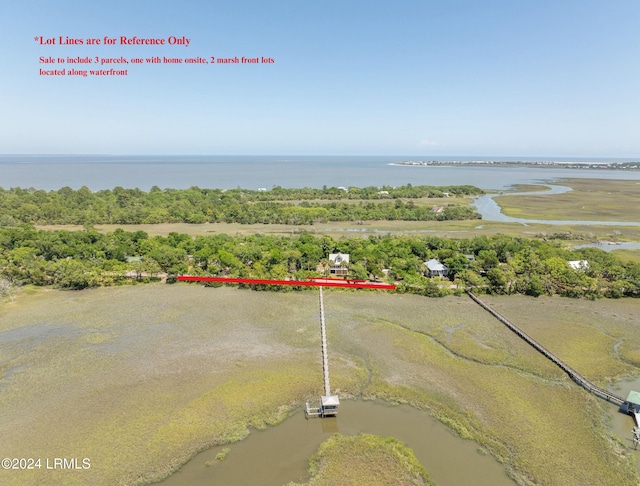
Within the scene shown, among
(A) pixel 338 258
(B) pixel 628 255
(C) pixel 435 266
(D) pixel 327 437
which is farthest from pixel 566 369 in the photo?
(B) pixel 628 255

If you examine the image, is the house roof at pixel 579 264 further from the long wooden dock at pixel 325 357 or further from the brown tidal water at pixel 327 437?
the brown tidal water at pixel 327 437

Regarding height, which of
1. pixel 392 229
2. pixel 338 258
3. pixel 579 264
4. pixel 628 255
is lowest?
pixel 628 255

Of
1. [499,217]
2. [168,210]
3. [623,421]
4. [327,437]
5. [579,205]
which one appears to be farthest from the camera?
[579,205]

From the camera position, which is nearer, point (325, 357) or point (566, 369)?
point (566, 369)

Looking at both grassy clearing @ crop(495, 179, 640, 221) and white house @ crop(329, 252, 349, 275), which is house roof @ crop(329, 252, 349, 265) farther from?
grassy clearing @ crop(495, 179, 640, 221)

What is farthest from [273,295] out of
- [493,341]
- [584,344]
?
[584,344]

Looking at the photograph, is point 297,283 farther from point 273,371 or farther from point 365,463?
point 365,463

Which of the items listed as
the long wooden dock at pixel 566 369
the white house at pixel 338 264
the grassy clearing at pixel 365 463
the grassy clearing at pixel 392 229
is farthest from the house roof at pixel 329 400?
the grassy clearing at pixel 392 229
